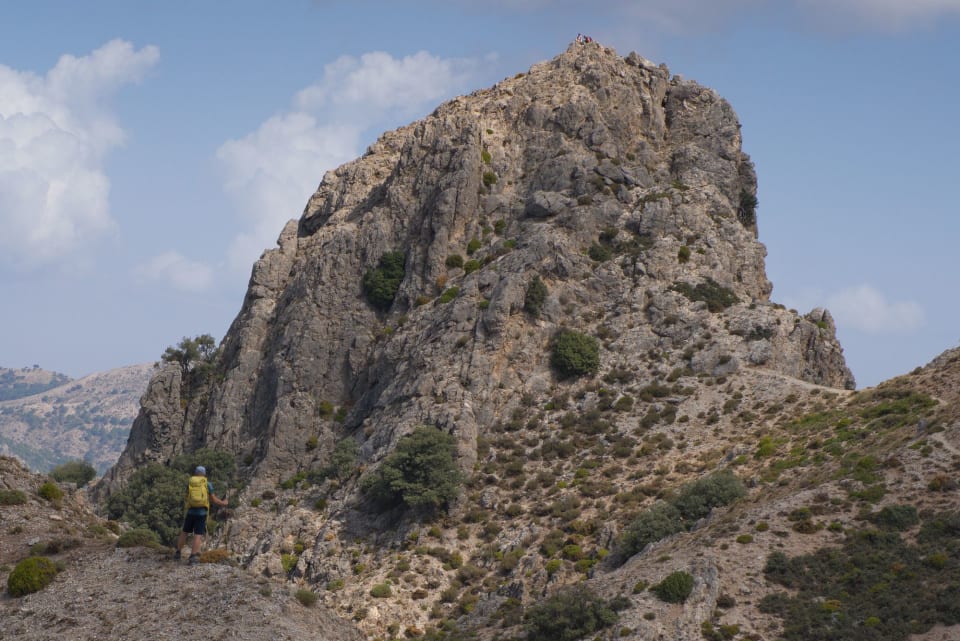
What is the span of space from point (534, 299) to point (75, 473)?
187ft

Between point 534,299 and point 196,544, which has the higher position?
point 534,299

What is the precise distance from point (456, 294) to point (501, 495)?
1987 cm

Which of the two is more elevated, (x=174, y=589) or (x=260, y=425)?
(x=260, y=425)

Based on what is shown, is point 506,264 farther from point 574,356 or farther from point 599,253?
point 574,356

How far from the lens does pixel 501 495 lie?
69000 mm

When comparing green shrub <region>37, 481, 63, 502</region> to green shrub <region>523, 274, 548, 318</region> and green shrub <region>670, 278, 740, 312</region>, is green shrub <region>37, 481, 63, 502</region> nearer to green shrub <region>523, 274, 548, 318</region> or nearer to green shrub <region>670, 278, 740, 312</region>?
green shrub <region>523, 274, 548, 318</region>

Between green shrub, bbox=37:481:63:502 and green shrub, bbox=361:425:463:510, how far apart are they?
2282 centimetres

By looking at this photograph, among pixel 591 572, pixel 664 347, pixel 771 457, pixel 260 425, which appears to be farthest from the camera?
pixel 260 425

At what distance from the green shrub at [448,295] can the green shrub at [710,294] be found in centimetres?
1813

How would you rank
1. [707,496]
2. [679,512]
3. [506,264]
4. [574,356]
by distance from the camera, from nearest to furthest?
[679,512] < [707,496] < [574,356] < [506,264]

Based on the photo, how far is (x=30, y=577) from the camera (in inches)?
1635

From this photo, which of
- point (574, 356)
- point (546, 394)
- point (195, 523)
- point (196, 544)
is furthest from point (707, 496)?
point (195, 523)

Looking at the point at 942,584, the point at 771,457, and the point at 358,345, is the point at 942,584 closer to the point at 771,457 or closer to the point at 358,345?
the point at 771,457

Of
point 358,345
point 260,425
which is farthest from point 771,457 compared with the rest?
point 260,425
